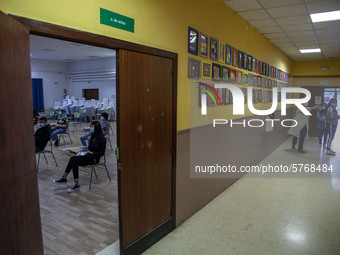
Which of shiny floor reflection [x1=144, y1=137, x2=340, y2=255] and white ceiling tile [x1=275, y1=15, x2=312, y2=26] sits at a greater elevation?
white ceiling tile [x1=275, y1=15, x2=312, y2=26]

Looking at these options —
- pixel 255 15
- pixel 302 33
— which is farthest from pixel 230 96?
pixel 302 33

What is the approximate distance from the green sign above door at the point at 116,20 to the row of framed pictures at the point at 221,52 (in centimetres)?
105

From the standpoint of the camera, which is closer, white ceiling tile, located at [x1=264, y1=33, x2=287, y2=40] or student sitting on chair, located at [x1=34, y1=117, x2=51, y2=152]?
student sitting on chair, located at [x1=34, y1=117, x2=51, y2=152]

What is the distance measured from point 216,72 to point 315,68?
832 centimetres

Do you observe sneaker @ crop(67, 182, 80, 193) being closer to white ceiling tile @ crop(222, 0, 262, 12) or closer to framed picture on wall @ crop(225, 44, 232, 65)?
framed picture on wall @ crop(225, 44, 232, 65)

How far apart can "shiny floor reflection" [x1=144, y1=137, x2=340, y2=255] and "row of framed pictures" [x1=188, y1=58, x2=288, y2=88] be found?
198 centimetres

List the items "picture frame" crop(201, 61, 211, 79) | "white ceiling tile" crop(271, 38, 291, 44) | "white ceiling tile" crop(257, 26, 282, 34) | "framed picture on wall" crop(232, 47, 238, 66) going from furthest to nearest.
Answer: "white ceiling tile" crop(271, 38, 291, 44) < "white ceiling tile" crop(257, 26, 282, 34) < "framed picture on wall" crop(232, 47, 238, 66) < "picture frame" crop(201, 61, 211, 79)

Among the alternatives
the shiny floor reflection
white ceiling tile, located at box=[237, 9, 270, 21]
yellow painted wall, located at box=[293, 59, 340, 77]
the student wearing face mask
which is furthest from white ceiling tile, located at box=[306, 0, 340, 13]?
yellow painted wall, located at box=[293, 59, 340, 77]

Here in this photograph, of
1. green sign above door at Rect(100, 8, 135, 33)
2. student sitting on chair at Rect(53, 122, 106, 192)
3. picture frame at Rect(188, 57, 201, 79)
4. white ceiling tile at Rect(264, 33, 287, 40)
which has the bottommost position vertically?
student sitting on chair at Rect(53, 122, 106, 192)

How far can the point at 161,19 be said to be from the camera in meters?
2.73

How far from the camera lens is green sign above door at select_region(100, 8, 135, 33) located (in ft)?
6.95

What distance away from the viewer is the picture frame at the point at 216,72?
12.8ft

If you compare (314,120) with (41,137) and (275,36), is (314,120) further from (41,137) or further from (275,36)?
(41,137)

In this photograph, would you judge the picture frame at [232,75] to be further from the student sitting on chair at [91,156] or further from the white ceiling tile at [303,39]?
the white ceiling tile at [303,39]
